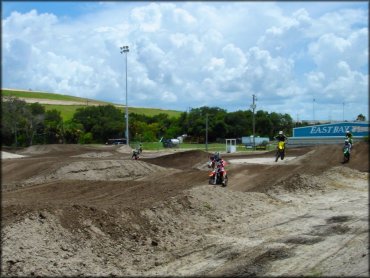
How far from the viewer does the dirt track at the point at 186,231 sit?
973cm

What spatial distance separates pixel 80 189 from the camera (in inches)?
795

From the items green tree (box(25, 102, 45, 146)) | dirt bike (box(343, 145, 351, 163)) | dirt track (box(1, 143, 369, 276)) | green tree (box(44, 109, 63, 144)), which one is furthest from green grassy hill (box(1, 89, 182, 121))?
dirt track (box(1, 143, 369, 276))

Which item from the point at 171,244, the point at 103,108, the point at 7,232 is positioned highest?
the point at 103,108

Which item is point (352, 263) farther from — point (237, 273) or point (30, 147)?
point (30, 147)

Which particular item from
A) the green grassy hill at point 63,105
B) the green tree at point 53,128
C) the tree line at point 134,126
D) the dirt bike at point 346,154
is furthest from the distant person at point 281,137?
the green grassy hill at point 63,105

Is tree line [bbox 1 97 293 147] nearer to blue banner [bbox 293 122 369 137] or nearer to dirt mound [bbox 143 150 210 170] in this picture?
blue banner [bbox 293 122 369 137]

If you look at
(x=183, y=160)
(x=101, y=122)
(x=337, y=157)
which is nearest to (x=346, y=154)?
(x=337, y=157)

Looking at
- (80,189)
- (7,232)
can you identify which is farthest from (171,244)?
(80,189)

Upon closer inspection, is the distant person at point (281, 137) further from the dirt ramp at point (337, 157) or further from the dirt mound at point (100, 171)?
the dirt mound at point (100, 171)

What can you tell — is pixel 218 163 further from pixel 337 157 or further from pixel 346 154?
pixel 337 157

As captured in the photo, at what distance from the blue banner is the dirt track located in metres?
35.2

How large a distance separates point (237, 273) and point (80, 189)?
12.1 m

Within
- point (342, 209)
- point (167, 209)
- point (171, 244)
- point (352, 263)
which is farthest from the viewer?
point (342, 209)

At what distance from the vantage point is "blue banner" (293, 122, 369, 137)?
55.8m
